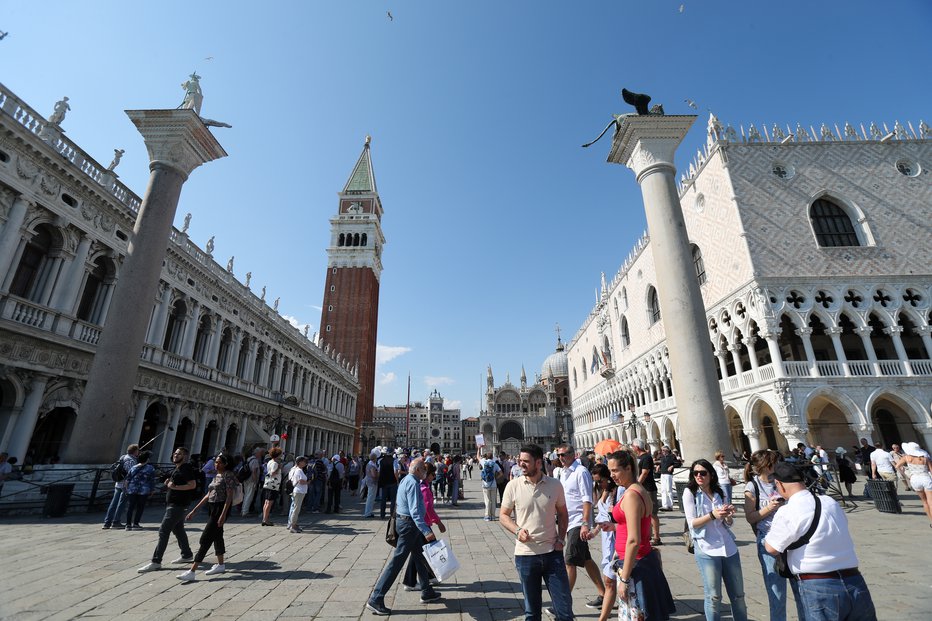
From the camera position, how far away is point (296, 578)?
536 cm

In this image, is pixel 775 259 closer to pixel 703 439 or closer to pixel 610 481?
pixel 703 439

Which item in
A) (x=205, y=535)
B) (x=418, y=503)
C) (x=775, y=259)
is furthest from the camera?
(x=775, y=259)

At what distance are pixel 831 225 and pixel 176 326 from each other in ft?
110

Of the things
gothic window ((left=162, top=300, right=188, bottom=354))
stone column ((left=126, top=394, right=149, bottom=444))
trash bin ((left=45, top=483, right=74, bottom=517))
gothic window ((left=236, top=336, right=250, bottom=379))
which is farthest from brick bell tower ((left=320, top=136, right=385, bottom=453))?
trash bin ((left=45, top=483, right=74, bottom=517))

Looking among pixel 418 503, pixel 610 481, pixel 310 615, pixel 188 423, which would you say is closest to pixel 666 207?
pixel 610 481

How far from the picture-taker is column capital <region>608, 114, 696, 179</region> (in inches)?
489

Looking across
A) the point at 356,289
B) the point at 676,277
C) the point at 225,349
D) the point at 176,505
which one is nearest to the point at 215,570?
the point at 176,505

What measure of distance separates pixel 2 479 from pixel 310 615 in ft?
32.4

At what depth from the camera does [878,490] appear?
1016cm

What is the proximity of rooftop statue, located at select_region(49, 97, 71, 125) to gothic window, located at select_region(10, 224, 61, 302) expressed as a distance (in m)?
3.34

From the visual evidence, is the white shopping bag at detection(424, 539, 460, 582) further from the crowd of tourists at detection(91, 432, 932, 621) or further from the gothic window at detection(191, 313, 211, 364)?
the gothic window at detection(191, 313, 211, 364)

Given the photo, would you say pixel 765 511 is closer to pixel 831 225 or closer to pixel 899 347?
pixel 899 347

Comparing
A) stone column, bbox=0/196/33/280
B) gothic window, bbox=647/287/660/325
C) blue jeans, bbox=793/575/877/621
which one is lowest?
blue jeans, bbox=793/575/877/621

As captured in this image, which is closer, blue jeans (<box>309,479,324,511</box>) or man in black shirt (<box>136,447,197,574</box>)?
man in black shirt (<box>136,447,197,574</box>)
